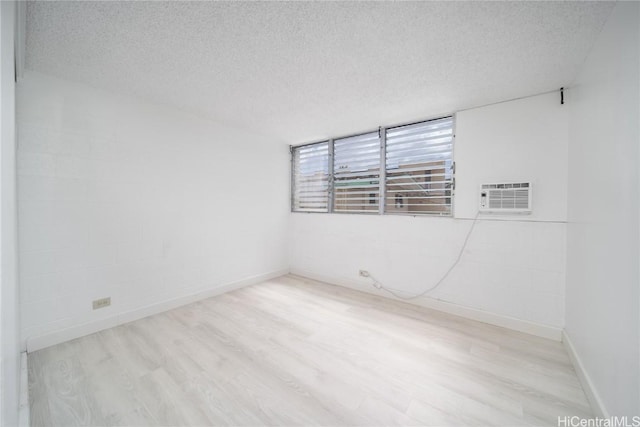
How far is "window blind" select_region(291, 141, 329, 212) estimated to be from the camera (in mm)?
4121

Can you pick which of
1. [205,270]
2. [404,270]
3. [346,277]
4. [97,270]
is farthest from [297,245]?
[97,270]

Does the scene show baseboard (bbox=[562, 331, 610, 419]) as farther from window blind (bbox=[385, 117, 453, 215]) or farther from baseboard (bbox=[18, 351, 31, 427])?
baseboard (bbox=[18, 351, 31, 427])

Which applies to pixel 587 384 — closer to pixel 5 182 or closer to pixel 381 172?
pixel 381 172

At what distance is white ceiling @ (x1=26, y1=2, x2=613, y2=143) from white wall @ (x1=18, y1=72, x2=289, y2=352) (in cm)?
35

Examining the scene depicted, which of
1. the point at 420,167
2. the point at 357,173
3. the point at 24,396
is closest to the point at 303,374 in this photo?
the point at 24,396

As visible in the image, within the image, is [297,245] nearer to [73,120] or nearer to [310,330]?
[310,330]

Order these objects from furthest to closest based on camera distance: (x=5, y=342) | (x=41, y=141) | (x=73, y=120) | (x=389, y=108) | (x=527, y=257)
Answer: (x=389, y=108)
(x=527, y=257)
(x=73, y=120)
(x=41, y=141)
(x=5, y=342)

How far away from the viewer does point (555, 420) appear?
4.62 ft

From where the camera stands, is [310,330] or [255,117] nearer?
[310,330]

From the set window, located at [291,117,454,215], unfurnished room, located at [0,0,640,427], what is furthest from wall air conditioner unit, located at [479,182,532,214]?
window, located at [291,117,454,215]

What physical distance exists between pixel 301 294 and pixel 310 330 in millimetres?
995

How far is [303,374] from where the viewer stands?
177 centimetres

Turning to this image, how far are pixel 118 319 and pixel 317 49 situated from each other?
10.2 ft

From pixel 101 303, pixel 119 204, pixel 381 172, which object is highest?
pixel 381 172
